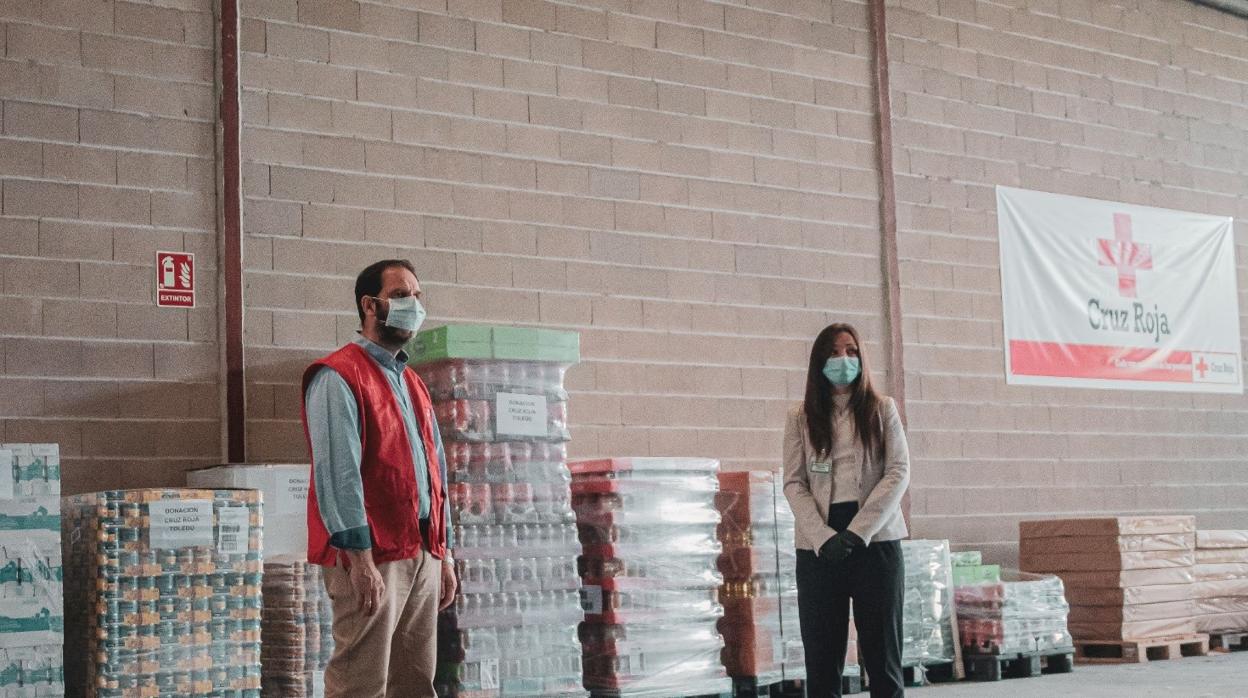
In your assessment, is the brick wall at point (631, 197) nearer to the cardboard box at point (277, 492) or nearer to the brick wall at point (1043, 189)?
the brick wall at point (1043, 189)

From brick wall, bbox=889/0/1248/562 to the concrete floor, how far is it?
1.57 meters

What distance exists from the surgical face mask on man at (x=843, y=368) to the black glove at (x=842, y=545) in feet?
2.08

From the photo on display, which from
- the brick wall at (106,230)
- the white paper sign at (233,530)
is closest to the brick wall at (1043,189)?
the brick wall at (106,230)

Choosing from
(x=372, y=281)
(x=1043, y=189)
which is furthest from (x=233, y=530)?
(x=1043, y=189)

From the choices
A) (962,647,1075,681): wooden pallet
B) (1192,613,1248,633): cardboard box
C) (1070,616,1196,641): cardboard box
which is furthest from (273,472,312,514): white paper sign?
(1192,613,1248,633): cardboard box

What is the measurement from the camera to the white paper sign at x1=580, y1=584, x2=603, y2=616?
778 cm

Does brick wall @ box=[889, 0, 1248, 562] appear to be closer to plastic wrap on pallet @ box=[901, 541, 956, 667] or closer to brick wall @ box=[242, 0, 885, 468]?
brick wall @ box=[242, 0, 885, 468]

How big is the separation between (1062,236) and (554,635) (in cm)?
576

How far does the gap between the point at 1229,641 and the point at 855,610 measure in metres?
6.39

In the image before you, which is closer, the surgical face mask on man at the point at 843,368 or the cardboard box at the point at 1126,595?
the surgical face mask on man at the point at 843,368

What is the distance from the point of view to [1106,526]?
10.0m

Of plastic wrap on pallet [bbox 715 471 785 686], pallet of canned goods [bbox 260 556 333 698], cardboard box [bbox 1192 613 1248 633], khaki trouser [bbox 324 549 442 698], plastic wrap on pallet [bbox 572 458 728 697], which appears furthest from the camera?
cardboard box [bbox 1192 613 1248 633]

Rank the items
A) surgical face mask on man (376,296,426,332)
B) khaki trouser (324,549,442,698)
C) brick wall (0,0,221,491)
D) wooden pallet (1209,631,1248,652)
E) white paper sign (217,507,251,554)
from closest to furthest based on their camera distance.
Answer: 1. khaki trouser (324,549,442,698)
2. surgical face mask on man (376,296,426,332)
3. white paper sign (217,507,251,554)
4. brick wall (0,0,221,491)
5. wooden pallet (1209,631,1248,652)

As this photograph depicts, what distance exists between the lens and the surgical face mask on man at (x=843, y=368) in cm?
587
